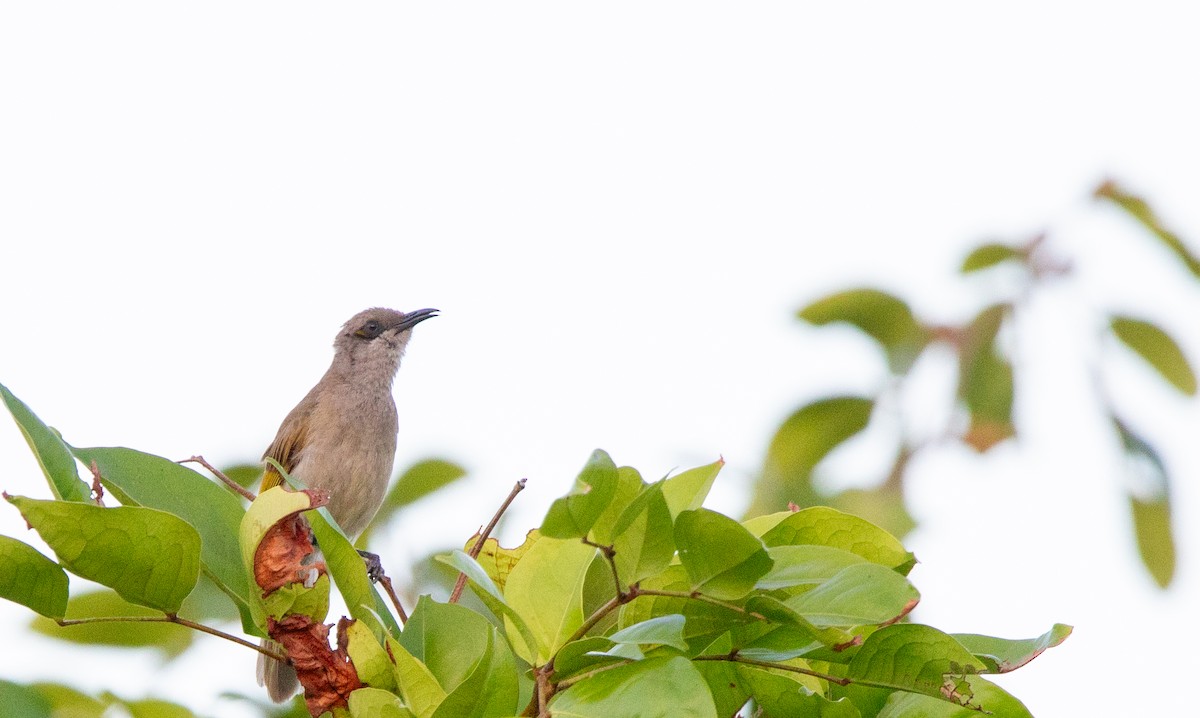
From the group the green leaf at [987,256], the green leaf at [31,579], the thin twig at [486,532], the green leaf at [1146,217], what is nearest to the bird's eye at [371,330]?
the green leaf at [987,256]

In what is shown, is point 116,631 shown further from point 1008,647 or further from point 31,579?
point 1008,647

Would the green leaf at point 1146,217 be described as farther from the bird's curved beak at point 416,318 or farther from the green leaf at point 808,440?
the bird's curved beak at point 416,318

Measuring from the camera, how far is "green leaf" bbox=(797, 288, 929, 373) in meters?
3.72

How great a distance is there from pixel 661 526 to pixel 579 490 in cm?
20

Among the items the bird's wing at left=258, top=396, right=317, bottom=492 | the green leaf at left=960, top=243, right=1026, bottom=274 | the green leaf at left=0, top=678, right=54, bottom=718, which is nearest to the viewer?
the green leaf at left=0, top=678, right=54, bottom=718

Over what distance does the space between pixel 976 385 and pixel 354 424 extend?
9.99 ft

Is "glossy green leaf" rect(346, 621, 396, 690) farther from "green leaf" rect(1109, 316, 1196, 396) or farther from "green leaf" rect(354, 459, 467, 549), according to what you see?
"green leaf" rect(1109, 316, 1196, 396)

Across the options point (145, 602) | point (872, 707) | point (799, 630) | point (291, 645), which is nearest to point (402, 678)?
point (291, 645)

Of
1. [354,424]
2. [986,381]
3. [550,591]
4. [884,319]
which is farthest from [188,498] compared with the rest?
[354,424]

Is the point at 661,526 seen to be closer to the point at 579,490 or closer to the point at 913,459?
the point at 579,490

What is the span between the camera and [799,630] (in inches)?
73.5

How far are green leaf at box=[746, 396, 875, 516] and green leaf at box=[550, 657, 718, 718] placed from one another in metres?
1.69

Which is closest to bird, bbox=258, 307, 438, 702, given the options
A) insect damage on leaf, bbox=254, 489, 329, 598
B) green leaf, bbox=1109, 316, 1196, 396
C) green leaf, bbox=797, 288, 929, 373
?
green leaf, bbox=797, 288, 929, 373

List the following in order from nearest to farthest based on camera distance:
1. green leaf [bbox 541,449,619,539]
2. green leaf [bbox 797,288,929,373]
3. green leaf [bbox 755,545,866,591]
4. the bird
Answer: green leaf [bbox 541,449,619,539] → green leaf [bbox 755,545,866,591] → green leaf [bbox 797,288,929,373] → the bird
